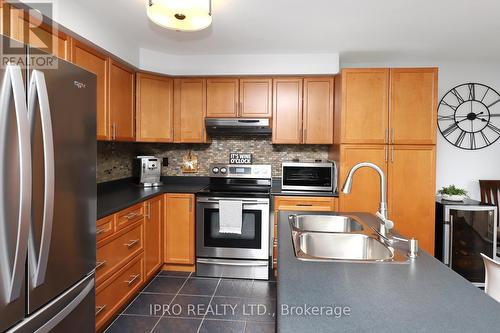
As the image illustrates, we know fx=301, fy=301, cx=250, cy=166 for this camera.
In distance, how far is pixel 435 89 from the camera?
2998mm

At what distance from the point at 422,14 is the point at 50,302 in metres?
3.04

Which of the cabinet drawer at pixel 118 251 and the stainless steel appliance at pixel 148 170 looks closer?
the cabinet drawer at pixel 118 251

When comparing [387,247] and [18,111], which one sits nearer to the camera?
[18,111]

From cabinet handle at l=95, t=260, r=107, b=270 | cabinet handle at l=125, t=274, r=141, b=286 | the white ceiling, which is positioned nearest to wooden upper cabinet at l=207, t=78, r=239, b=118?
the white ceiling

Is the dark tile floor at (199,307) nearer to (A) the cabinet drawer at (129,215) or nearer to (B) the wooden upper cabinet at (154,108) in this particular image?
(A) the cabinet drawer at (129,215)

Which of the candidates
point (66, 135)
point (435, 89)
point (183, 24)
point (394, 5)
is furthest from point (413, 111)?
point (66, 135)

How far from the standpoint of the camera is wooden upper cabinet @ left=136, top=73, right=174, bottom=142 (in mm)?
3338

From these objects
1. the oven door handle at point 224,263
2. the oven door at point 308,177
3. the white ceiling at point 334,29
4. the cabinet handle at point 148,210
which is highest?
the white ceiling at point 334,29

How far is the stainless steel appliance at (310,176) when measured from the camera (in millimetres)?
3275

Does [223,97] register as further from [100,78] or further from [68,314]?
[68,314]

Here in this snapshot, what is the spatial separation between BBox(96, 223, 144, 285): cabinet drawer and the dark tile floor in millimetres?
436

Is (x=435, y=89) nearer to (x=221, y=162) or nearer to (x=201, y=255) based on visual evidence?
(x=221, y=162)

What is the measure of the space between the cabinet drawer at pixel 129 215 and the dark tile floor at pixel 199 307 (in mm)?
723

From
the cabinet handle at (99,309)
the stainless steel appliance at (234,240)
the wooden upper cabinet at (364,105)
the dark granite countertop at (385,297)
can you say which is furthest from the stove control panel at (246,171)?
the dark granite countertop at (385,297)
